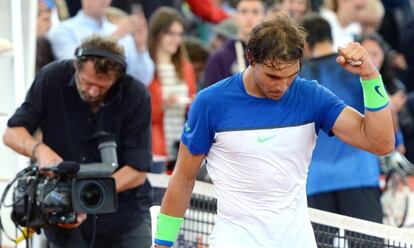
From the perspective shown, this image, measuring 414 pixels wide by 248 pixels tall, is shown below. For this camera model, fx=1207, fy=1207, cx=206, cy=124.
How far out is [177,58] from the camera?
11820 mm

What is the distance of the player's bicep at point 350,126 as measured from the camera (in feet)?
18.8

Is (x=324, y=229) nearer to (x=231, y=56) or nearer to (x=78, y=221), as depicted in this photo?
(x=78, y=221)

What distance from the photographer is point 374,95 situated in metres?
5.64

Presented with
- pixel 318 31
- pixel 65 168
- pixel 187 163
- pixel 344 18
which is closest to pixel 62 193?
pixel 65 168

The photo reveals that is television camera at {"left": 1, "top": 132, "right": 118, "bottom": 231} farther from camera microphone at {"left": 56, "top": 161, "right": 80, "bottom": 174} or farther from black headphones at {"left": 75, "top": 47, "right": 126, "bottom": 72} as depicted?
black headphones at {"left": 75, "top": 47, "right": 126, "bottom": 72}

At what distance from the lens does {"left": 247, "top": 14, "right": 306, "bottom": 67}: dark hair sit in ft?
18.0

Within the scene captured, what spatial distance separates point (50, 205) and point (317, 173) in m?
2.49

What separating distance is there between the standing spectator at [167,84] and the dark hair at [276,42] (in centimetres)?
586

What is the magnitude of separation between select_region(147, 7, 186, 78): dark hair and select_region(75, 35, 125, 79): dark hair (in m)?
4.18

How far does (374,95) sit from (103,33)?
5.58 m

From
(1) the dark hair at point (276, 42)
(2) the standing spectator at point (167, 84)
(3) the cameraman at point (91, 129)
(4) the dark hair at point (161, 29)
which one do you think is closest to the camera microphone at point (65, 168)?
(3) the cameraman at point (91, 129)

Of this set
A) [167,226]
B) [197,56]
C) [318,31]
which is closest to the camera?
[167,226]

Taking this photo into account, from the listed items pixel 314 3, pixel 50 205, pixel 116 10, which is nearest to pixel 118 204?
pixel 50 205

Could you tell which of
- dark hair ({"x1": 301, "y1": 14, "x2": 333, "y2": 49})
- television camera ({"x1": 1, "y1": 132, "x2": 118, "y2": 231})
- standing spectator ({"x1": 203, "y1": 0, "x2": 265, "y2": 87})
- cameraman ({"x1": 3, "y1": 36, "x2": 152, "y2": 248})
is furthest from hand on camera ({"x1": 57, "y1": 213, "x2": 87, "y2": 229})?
standing spectator ({"x1": 203, "y1": 0, "x2": 265, "y2": 87})
